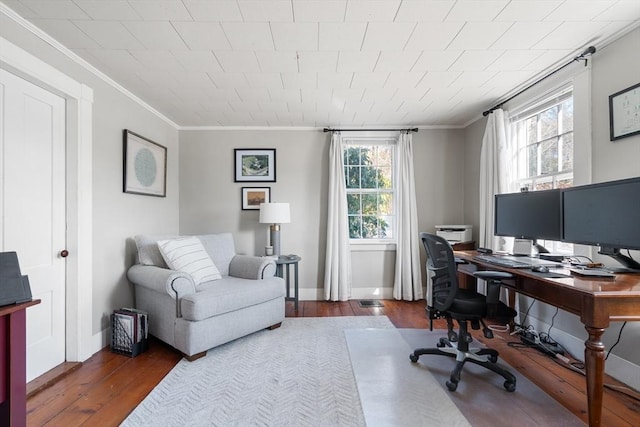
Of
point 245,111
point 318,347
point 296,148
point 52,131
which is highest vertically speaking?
point 245,111

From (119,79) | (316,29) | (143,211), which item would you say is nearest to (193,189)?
(143,211)

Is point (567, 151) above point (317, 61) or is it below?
below

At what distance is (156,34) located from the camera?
1761mm

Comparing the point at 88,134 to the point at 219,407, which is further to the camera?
the point at 88,134

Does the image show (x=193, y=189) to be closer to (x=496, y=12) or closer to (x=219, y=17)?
(x=219, y=17)

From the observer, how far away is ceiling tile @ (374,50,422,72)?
199 centimetres

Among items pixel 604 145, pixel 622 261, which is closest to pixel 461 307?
pixel 622 261

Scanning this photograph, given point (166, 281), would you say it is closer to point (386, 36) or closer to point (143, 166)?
point (143, 166)

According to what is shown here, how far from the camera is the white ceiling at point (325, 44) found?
5.13 ft

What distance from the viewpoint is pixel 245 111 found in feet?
10.1

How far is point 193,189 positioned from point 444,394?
3456 millimetres

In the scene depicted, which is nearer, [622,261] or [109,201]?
[622,261]

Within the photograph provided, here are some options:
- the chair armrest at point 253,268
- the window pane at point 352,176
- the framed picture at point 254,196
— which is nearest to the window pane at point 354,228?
the window pane at point 352,176

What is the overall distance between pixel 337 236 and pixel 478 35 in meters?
2.42
